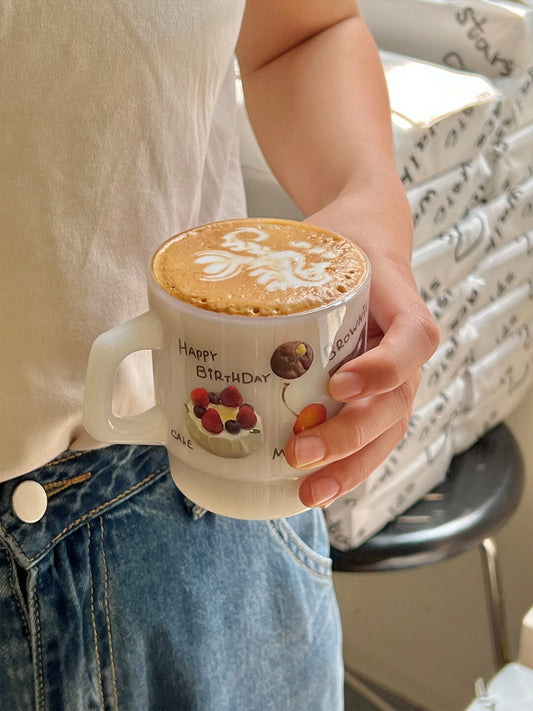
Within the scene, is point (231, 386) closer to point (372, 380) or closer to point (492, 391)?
point (372, 380)

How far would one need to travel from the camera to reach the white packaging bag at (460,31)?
2.78ft

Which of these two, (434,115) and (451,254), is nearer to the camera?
(434,115)

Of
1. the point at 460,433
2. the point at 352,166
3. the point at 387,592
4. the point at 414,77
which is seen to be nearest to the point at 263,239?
the point at 352,166

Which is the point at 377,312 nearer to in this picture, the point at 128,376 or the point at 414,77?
the point at 128,376

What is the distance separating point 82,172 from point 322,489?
16 centimetres

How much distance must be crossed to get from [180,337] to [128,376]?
0.09 metres

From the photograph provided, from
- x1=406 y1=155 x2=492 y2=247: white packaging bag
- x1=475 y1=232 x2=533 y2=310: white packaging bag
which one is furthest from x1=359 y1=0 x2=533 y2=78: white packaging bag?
x1=475 y1=232 x2=533 y2=310: white packaging bag

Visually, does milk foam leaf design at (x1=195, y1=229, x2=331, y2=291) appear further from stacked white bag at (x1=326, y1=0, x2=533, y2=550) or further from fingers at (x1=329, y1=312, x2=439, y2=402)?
stacked white bag at (x1=326, y1=0, x2=533, y2=550)

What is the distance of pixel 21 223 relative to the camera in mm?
304

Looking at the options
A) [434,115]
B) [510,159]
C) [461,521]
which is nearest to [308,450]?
[434,115]

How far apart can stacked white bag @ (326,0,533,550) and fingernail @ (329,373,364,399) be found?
0.48m

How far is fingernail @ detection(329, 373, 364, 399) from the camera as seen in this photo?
0.30 meters

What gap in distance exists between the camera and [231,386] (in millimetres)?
291

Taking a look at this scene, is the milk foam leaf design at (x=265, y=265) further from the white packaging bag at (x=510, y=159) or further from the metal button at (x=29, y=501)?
the white packaging bag at (x=510, y=159)
